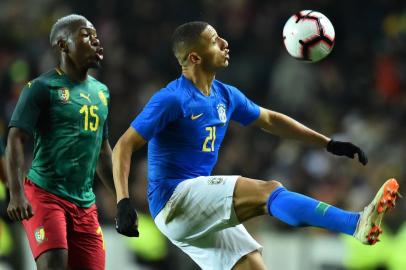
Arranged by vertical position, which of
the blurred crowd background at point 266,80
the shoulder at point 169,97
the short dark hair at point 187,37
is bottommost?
the blurred crowd background at point 266,80

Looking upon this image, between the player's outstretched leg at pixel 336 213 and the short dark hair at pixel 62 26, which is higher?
the short dark hair at pixel 62 26

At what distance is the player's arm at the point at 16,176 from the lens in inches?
229

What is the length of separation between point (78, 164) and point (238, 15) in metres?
7.32

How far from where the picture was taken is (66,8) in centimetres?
1440

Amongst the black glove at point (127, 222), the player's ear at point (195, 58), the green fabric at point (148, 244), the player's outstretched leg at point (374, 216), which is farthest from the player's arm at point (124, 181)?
the green fabric at point (148, 244)

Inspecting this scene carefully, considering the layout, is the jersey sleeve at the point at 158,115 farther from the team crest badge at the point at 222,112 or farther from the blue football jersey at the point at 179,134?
the team crest badge at the point at 222,112

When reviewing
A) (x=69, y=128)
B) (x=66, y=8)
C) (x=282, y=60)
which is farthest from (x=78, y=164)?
(x=66, y=8)

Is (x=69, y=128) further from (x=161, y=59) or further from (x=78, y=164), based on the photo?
(x=161, y=59)

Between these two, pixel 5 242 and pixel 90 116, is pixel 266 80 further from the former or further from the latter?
pixel 90 116

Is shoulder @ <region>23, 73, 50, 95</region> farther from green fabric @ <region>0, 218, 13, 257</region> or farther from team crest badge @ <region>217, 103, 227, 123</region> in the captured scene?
green fabric @ <region>0, 218, 13, 257</region>

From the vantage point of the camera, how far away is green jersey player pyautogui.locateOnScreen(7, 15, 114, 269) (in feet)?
19.8

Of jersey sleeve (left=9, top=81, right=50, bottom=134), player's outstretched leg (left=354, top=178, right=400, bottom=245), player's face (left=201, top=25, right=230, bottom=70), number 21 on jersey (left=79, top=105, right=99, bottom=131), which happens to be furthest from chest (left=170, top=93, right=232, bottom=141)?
player's outstretched leg (left=354, top=178, right=400, bottom=245)

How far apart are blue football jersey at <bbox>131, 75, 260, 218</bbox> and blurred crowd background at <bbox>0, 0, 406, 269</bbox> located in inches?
123

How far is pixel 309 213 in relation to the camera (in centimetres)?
547
